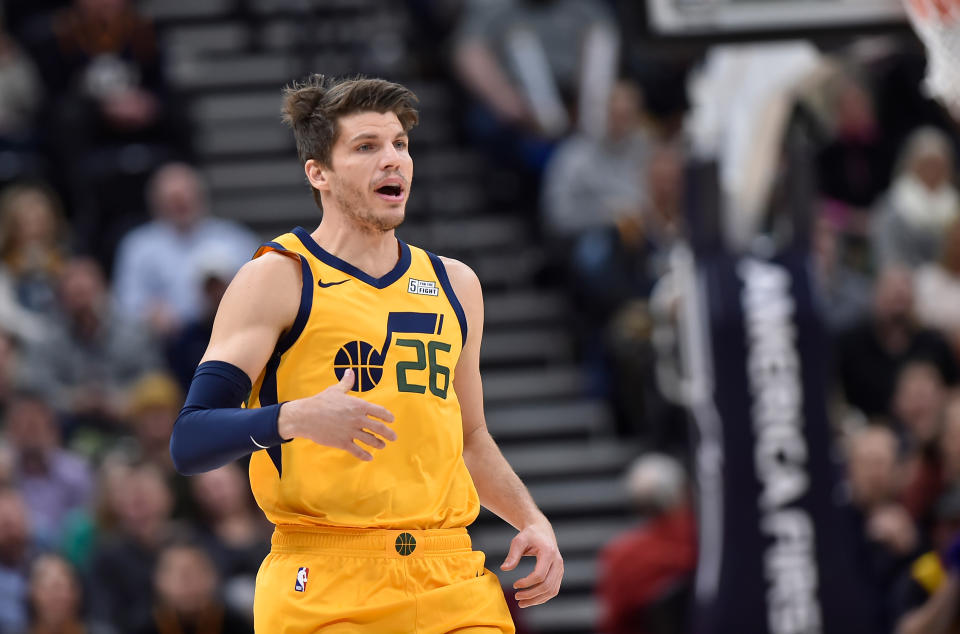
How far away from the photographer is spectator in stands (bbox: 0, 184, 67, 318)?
33.6 feet

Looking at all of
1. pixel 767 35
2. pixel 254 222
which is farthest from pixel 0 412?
pixel 767 35

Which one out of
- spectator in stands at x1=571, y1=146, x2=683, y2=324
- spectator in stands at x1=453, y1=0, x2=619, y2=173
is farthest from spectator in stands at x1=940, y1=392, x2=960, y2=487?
spectator in stands at x1=453, y1=0, x2=619, y2=173

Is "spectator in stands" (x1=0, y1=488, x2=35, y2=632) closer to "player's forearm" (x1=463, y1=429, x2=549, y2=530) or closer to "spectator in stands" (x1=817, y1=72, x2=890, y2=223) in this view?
"player's forearm" (x1=463, y1=429, x2=549, y2=530)

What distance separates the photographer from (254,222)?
1210 centimetres

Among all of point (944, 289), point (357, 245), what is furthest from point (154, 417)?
point (944, 289)

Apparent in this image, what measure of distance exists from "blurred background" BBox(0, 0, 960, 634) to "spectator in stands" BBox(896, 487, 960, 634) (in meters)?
0.02

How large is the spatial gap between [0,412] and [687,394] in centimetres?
412

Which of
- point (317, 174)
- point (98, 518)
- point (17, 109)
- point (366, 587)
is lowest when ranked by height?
point (366, 587)

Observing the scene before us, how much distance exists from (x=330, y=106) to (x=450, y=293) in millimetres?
603

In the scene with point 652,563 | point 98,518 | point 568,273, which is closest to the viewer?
point 652,563

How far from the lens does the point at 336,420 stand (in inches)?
144

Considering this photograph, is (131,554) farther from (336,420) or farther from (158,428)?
(336,420)

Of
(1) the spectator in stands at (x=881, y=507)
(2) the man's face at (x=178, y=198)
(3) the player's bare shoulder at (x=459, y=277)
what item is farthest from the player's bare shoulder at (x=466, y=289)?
(2) the man's face at (x=178, y=198)

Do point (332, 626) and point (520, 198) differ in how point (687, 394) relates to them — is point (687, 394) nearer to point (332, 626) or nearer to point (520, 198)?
point (520, 198)
